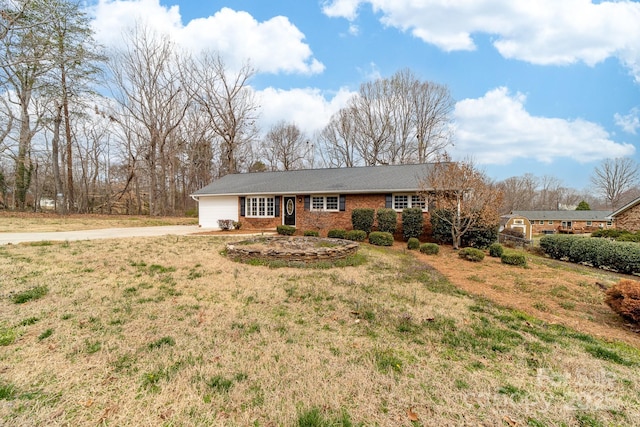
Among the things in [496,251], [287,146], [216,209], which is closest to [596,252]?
[496,251]

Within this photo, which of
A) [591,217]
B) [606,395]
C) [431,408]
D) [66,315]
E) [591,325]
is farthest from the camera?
[591,217]

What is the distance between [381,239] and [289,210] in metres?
6.31

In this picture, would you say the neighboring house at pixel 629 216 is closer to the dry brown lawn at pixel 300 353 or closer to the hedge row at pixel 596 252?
the hedge row at pixel 596 252

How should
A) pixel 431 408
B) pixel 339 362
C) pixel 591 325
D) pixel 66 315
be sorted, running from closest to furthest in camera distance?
pixel 431 408, pixel 339 362, pixel 66 315, pixel 591 325

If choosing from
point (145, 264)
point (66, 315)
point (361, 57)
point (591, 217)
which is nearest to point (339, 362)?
point (66, 315)

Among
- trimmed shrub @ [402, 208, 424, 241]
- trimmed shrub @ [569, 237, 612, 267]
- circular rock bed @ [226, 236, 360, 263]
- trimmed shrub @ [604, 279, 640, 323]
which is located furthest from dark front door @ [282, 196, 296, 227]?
trimmed shrub @ [569, 237, 612, 267]

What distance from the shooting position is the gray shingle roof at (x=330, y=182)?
45.8 ft

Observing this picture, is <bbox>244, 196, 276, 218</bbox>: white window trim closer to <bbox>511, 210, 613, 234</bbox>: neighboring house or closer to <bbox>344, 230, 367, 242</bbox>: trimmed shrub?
<bbox>344, 230, 367, 242</bbox>: trimmed shrub

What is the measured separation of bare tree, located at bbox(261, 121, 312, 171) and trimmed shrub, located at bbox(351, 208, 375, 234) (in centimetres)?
2066

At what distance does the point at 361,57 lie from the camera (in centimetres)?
1667

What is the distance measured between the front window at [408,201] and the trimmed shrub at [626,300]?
834 centimetres

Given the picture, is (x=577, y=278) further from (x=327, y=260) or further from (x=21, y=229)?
(x=21, y=229)

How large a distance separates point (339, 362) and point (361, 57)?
17616mm

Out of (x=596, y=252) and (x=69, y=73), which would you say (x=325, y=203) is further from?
(x=69, y=73)
